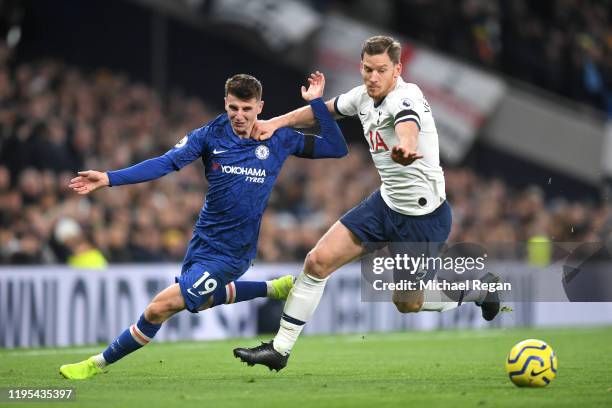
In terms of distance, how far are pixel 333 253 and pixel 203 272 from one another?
3.37 ft

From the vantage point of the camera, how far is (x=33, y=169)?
597 inches

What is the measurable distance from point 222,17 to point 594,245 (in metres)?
7.71

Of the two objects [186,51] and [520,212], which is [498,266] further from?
[186,51]

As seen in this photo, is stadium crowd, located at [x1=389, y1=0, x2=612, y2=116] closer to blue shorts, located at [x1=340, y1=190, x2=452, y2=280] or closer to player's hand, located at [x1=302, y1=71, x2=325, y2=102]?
player's hand, located at [x1=302, y1=71, x2=325, y2=102]

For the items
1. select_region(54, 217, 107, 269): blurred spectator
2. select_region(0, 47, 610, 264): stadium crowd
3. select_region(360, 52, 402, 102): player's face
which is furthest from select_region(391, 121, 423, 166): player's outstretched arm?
select_region(0, 47, 610, 264): stadium crowd

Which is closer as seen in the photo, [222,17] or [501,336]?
[501,336]

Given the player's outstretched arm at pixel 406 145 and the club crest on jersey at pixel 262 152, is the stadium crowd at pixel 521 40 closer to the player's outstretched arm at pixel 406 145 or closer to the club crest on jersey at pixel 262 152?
the club crest on jersey at pixel 262 152

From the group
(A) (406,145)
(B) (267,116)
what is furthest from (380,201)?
(B) (267,116)

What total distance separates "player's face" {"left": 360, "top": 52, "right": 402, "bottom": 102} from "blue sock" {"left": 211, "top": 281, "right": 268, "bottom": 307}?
2108mm

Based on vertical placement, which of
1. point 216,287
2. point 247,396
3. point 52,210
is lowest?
point 247,396

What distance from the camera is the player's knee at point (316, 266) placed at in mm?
8906

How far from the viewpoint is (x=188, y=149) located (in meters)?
8.71

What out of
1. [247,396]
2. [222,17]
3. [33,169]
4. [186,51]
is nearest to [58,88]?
[33,169]

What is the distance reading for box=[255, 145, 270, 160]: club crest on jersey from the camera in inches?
351
